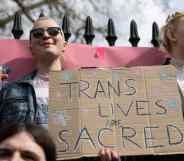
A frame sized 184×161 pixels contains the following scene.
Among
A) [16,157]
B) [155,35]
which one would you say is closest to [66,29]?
[155,35]

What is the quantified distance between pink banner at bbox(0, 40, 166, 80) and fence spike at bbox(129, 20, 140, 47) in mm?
352

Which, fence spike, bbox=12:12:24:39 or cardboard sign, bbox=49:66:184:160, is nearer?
cardboard sign, bbox=49:66:184:160

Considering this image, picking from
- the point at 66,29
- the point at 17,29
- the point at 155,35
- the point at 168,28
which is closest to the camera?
the point at 168,28

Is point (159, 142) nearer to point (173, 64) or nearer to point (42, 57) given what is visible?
point (173, 64)

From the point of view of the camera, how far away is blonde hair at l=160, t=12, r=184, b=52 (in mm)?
3727

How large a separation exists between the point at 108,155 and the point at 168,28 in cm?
121

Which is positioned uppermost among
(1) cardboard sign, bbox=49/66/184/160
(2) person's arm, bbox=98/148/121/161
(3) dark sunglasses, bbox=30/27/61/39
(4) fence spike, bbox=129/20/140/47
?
(4) fence spike, bbox=129/20/140/47

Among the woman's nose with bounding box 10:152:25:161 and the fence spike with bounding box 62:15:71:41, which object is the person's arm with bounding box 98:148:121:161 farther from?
the fence spike with bounding box 62:15:71:41

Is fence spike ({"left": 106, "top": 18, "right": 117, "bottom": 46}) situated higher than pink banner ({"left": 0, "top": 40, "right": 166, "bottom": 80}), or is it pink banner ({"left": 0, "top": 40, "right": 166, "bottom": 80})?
fence spike ({"left": 106, "top": 18, "right": 117, "bottom": 46})

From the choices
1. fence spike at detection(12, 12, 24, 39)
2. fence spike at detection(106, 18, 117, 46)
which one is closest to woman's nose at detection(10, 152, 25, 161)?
fence spike at detection(12, 12, 24, 39)

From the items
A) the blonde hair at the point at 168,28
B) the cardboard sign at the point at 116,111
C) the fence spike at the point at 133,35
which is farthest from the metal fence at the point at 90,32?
the cardboard sign at the point at 116,111

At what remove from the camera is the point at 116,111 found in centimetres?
325

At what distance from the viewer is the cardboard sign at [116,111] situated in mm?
3131

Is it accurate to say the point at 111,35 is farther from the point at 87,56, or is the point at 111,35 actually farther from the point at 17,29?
the point at 17,29
